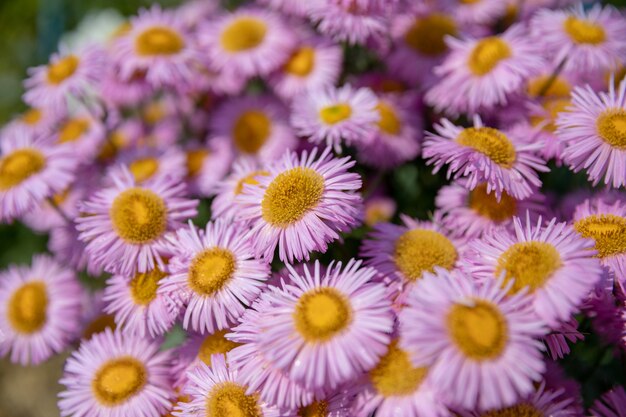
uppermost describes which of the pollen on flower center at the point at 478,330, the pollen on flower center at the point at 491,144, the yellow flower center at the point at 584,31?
the yellow flower center at the point at 584,31

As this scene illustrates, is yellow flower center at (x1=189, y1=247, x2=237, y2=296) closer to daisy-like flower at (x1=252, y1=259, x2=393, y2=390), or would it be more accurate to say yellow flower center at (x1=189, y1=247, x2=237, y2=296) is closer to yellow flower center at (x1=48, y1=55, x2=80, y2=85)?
daisy-like flower at (x1=252, y1=259, x2=393, y2=390)

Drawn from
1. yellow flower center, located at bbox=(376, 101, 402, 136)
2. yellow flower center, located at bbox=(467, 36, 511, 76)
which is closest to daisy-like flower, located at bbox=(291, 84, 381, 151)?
yellow flower center, located at bbox=(376, 101, 402, 136)

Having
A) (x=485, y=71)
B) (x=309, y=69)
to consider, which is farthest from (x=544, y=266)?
(x=309, y=69)

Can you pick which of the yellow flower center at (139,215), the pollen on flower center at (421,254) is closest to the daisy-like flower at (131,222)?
the yellow flower center at (139,215)

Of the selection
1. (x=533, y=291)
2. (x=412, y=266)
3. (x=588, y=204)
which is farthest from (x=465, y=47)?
(x=533, y=291)

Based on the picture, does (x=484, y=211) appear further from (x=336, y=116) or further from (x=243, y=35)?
(x=243, y=35)

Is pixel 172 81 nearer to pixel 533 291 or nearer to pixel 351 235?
pixel 351 235

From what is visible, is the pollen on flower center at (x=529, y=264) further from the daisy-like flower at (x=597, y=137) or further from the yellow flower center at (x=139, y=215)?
the yellow flower center at (x=139, y=215)
